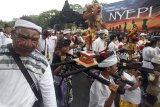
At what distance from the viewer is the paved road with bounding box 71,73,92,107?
7410mm

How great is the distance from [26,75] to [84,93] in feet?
19.0

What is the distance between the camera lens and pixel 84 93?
27.1 feet

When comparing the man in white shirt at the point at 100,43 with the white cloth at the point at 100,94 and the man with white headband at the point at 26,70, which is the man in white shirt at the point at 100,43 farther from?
the man with white headband at the point at 26,70

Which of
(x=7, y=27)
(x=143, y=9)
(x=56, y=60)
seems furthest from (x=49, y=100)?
(x=143, y=9)

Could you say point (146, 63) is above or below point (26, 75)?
below

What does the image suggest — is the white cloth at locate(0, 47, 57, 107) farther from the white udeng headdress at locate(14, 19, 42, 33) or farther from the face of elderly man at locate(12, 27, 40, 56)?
the white udeng headdress at locate(14, 19, 42, 33)

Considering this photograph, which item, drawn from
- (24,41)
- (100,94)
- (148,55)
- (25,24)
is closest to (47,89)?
(24,41)

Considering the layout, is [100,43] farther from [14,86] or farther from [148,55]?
[14,86]

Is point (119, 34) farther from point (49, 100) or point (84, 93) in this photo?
point (49, 100)

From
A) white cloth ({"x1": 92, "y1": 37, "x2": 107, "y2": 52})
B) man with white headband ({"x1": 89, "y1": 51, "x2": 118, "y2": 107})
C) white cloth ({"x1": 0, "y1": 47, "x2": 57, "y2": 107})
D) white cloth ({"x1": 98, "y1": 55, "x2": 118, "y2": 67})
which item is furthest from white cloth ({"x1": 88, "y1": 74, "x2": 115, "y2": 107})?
white cloth ({"x1": 92, "y1": 37, "x2": 107, "y2": 52})

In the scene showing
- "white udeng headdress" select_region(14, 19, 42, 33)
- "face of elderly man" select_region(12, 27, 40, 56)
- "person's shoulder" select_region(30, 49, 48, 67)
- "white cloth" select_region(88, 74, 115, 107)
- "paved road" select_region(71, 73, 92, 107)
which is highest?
"white udeng headdress" select_region(14, 19, 42, 33)

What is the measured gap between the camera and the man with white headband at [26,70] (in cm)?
252

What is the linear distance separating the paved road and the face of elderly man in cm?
478

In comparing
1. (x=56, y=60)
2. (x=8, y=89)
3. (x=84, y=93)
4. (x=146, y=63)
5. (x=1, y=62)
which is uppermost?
(x=1, y=62)
